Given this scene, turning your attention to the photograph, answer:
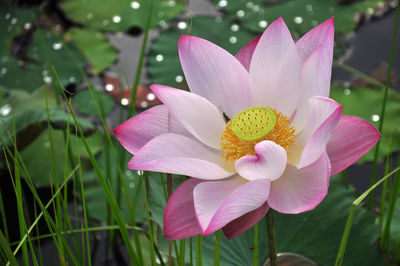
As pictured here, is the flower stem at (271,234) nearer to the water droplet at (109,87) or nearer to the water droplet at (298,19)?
the water droplet at (109,87)

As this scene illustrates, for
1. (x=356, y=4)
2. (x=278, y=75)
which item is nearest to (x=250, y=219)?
(x=278, y=75)

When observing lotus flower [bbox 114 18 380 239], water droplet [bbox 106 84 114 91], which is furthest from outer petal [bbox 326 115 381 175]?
water droplet [bbox 106 84 114 91]

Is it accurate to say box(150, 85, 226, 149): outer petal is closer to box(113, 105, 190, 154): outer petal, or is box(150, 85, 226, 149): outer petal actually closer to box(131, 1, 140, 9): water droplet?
box(113, 105, 190, 154): outer petal

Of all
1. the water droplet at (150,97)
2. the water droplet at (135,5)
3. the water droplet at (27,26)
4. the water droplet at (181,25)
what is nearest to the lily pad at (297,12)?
the water droplet at (181,25)

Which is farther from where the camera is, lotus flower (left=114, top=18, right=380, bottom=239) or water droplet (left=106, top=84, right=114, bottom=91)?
water droplet (left=106, top=84, right=114, bottom=91)

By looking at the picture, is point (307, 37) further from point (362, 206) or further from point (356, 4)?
point (356, 4)
